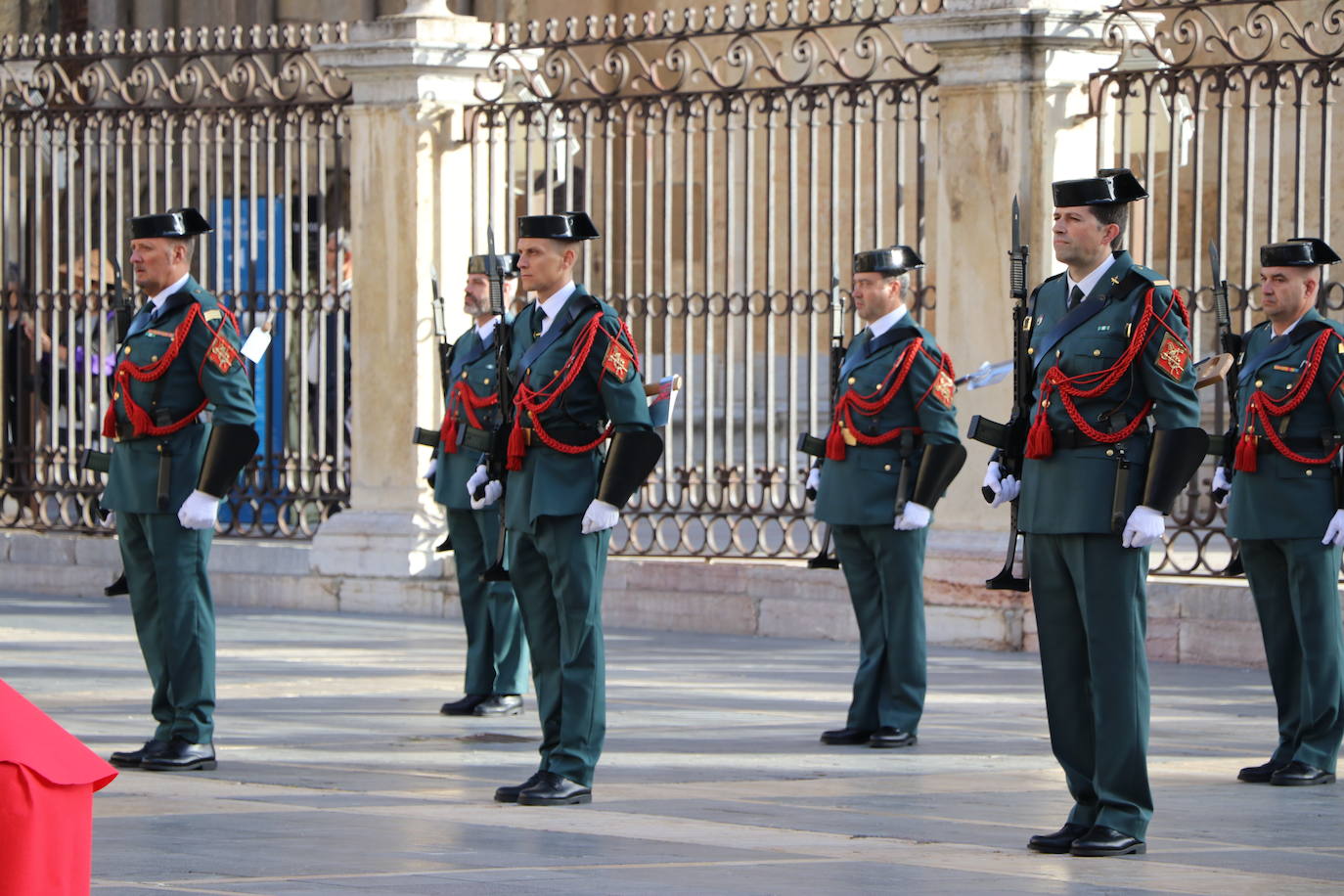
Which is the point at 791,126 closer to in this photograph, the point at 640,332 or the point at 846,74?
the point at 846,74

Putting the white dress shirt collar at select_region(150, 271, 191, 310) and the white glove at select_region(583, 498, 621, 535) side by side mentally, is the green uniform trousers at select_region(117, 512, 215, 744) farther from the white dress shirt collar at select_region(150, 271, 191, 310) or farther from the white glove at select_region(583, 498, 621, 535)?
the white glove at select_region(583, 498, 621, 535)

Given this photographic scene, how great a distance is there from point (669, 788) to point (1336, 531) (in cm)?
221

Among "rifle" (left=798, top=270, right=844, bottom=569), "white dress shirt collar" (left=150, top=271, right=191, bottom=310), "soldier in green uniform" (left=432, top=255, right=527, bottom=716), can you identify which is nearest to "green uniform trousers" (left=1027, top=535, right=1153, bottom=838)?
"rifle" (left=798, top=270, right=844, bottom=569)

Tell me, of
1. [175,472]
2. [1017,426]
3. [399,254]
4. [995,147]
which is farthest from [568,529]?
[399,254]

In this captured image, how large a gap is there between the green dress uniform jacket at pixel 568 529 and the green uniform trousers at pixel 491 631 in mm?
2266

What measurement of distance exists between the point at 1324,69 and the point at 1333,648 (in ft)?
13.2

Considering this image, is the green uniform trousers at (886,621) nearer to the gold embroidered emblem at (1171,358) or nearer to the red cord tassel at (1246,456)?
the red cord tassel at (1246,456)

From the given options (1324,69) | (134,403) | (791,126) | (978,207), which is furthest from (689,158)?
(134,403)

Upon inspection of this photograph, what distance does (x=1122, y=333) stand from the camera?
680 cm

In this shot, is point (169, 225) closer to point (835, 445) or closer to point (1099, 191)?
point (835, 445)

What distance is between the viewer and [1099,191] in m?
6.81

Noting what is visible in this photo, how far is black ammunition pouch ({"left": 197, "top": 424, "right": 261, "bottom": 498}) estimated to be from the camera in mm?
8297

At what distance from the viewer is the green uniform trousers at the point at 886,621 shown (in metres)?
9.23

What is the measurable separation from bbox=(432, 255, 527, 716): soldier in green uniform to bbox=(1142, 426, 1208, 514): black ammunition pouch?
3.67 meters
